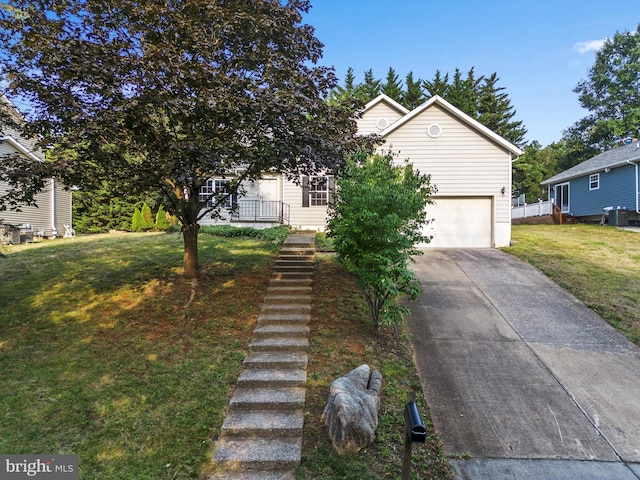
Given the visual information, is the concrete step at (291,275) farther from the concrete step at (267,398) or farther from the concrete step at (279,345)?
the concrete step at (267,398)

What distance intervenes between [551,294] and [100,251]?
12893 mm

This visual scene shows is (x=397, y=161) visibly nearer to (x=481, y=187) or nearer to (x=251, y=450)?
(x=481, y=187)

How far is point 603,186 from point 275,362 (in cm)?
2336

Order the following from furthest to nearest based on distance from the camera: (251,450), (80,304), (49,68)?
(80,304)
(49,68)
(251,450)

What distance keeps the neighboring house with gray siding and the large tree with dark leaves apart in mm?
19388

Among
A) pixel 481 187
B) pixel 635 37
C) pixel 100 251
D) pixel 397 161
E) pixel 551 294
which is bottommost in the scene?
pixel 551 294

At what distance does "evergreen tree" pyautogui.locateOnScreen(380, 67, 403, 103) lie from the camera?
34.8 m

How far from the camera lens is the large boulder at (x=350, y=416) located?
3855 millimetres

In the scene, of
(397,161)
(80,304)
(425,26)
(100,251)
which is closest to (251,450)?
(80,304)

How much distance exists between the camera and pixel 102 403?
4512mm

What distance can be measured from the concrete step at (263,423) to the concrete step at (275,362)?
0.84m

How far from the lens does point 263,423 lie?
4262 mm

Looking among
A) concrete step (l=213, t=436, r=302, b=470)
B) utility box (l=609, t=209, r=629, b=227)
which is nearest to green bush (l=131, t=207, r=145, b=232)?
concrete step (l=213, t=436, r=302, b=470)

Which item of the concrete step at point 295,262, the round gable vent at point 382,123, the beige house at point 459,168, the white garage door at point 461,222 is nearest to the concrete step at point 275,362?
the concrete step at point 295,262
